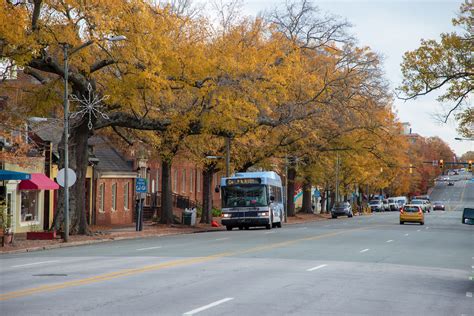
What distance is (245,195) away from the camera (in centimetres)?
4594

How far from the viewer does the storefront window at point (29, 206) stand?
4091cm

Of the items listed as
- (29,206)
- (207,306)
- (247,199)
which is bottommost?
(207,306)

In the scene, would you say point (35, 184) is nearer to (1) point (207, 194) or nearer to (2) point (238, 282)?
(1) point (207, 194)

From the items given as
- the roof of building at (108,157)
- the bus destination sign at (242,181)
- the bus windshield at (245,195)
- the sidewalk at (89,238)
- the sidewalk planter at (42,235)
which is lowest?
the sidewalk at (89,238)

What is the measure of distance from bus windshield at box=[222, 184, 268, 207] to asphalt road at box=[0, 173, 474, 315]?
18.7 metres

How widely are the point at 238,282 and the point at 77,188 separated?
68.4ft

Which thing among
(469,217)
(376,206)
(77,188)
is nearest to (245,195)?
(77,188)

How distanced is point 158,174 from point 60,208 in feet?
A: 107

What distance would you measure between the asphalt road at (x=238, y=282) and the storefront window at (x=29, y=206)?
16259 millimetres

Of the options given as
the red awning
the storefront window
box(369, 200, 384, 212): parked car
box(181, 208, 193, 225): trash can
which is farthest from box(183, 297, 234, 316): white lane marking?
box(369, 200, 384, 212): parked car

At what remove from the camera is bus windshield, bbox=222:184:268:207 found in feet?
151

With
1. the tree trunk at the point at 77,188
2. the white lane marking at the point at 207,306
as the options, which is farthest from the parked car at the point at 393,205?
the white lane marking at the point at 207,306

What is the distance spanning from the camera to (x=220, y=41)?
124ft

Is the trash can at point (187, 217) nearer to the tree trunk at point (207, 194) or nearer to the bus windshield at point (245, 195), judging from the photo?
the tree trunk at point (207, 194)
